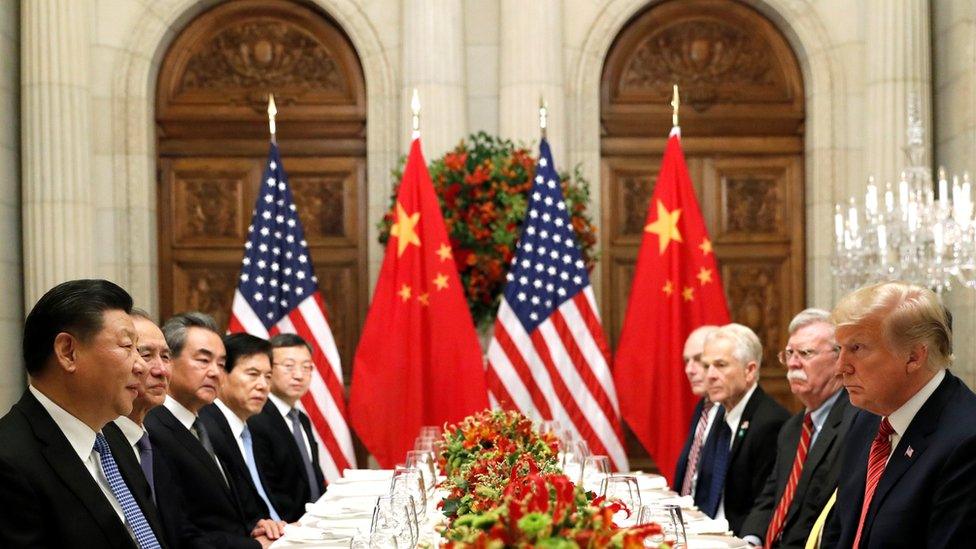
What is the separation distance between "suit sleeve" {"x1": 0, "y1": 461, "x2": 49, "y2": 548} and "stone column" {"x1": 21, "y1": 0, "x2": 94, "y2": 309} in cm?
611

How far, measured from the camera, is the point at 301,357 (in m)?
6.53

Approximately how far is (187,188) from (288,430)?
3347mm

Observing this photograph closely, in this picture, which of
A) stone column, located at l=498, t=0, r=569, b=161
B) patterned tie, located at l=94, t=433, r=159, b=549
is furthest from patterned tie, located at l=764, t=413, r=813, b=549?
stone column, located at l=498, t=0, r=569, b=161

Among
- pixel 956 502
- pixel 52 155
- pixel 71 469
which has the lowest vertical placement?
pixel 956 502

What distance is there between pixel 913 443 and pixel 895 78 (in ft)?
20.6

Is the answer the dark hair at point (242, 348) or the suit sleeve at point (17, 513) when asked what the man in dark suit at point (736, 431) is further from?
the suit sleeve at point (17, 513)

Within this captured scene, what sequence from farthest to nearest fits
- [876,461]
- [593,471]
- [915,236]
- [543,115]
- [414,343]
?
[543,115] < [414,343] < [915,236] < [593,471] < [876,461]

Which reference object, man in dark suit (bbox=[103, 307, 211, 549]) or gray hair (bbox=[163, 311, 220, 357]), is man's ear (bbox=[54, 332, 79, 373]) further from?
gray hair (bbox=[163, 311, 220, 357])

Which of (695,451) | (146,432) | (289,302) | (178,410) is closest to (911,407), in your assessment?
(146,432)

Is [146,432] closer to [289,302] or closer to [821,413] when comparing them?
[821,413]

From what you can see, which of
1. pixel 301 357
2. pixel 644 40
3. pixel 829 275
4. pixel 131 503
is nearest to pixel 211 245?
pixel 301 357

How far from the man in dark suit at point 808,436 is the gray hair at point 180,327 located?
2323 millimetres

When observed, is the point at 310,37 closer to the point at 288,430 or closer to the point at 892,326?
the point at 288,430

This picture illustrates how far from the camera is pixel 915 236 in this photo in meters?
6.73
